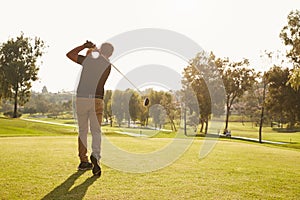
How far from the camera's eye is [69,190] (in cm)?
369

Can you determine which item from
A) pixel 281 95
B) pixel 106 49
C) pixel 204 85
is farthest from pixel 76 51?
pixel 204 85

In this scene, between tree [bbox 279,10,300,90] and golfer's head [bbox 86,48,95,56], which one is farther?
tree [bbox 279,10,300,90]

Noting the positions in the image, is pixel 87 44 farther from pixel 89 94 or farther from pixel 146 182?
pixel 146 182

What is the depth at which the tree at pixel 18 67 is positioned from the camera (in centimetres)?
4844

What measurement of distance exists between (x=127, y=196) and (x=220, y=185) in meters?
1.39

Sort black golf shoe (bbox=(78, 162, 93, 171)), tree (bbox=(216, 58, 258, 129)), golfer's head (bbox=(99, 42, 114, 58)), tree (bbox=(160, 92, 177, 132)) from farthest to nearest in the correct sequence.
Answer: tree (bbox=(160, 92, 177, 132)) < tree (bbox=(216, 58, 258, 129)) < golfer's head (bbox=(99, 42, 114, 58)) < black golf shoe (bbox=(78, 162, 93, 171))

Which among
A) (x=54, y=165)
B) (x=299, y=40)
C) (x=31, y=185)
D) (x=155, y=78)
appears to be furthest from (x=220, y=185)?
(x=299, y=40)

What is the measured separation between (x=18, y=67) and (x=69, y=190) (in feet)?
162

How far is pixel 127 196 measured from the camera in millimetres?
3506

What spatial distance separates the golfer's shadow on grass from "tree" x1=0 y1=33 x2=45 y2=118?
158 ft

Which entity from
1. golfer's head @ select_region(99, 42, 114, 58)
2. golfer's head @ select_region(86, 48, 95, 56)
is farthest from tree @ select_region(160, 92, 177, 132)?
golfer's head @ select_region(86, 48, 95, 56)

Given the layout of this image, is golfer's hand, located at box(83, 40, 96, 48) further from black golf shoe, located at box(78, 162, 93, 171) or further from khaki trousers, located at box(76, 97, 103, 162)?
black golf shoe, located at box(78, 162, 93, 171)

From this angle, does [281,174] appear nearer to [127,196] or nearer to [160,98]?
[127,196]

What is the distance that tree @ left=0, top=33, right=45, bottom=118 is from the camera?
48438 millimetres
